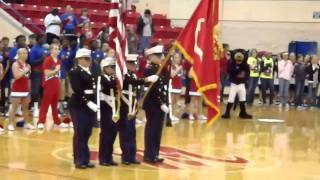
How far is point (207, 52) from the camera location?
9.85m

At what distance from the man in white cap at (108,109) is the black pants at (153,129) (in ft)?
2.08

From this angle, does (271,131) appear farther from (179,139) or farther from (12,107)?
(12,107)

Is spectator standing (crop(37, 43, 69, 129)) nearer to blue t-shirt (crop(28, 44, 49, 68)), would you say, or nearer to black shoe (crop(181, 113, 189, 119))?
blue t-shirt (crop(28, 44, 49, 68))

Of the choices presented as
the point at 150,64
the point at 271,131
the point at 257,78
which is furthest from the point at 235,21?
the point at 150,64

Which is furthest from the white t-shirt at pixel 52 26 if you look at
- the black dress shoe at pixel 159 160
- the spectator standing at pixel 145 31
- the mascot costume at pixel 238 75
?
the black dress shoe at pixel 159 160

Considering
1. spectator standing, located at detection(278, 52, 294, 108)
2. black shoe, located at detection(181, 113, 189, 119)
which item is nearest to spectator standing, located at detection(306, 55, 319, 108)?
spectator standing, located at detection(278, 52, 294, 108)

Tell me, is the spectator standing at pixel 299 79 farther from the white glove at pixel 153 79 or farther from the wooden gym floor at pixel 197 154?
the white glove at pixel 153 79

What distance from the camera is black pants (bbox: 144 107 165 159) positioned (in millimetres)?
10805

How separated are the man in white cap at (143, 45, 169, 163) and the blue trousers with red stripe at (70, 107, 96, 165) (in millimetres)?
1084

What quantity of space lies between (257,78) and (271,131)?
23.0ft

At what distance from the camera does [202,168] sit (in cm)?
1064

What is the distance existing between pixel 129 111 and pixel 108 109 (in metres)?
0.33

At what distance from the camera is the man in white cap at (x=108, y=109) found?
10258mm

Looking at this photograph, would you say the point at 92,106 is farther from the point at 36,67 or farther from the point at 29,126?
the point at 36,67
